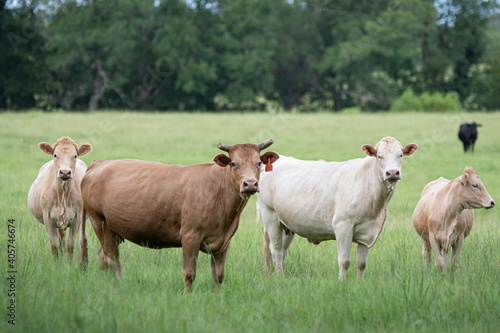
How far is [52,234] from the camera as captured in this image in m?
7.98

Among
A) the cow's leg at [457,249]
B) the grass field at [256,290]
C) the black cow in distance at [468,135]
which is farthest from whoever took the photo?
the black cow in distance at [468,135]

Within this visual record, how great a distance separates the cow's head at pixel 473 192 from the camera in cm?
750

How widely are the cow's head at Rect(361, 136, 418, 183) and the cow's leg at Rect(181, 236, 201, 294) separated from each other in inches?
87.1

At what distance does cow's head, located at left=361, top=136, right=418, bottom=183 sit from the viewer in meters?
6.67

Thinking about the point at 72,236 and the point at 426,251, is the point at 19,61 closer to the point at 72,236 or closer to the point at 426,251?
the point at 72,236

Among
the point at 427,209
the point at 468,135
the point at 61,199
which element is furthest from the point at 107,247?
the point at 468,135

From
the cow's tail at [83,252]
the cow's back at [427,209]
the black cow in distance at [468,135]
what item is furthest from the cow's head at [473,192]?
the black cow in distance at [468,135]

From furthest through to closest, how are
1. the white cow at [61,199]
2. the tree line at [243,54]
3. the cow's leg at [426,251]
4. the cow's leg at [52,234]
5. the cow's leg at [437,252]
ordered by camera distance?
the tree line at [243,54], the cow's leg at [426,251], the white cow at [61,199], the cow's leg at [52,234], the cow's leg at [437,252]

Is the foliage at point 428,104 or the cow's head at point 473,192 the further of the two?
the foliage at point 428,104

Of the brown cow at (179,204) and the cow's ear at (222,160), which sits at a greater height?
the cow's ear at (222,160)

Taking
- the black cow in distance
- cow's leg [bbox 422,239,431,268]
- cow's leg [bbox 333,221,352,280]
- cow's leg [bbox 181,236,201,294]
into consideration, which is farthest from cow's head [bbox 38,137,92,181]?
the black cow in distance

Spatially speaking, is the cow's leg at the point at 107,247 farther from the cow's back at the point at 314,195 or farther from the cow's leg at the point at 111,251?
the cow's back at the point at 314,195

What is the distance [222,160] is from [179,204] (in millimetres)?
681

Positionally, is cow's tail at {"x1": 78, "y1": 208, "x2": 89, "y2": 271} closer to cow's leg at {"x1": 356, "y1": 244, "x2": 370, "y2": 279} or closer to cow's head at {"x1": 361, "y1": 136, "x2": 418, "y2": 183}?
cow's leg at {"x1": 356, "y1": 244, "x2": 370, "y2": 279}
